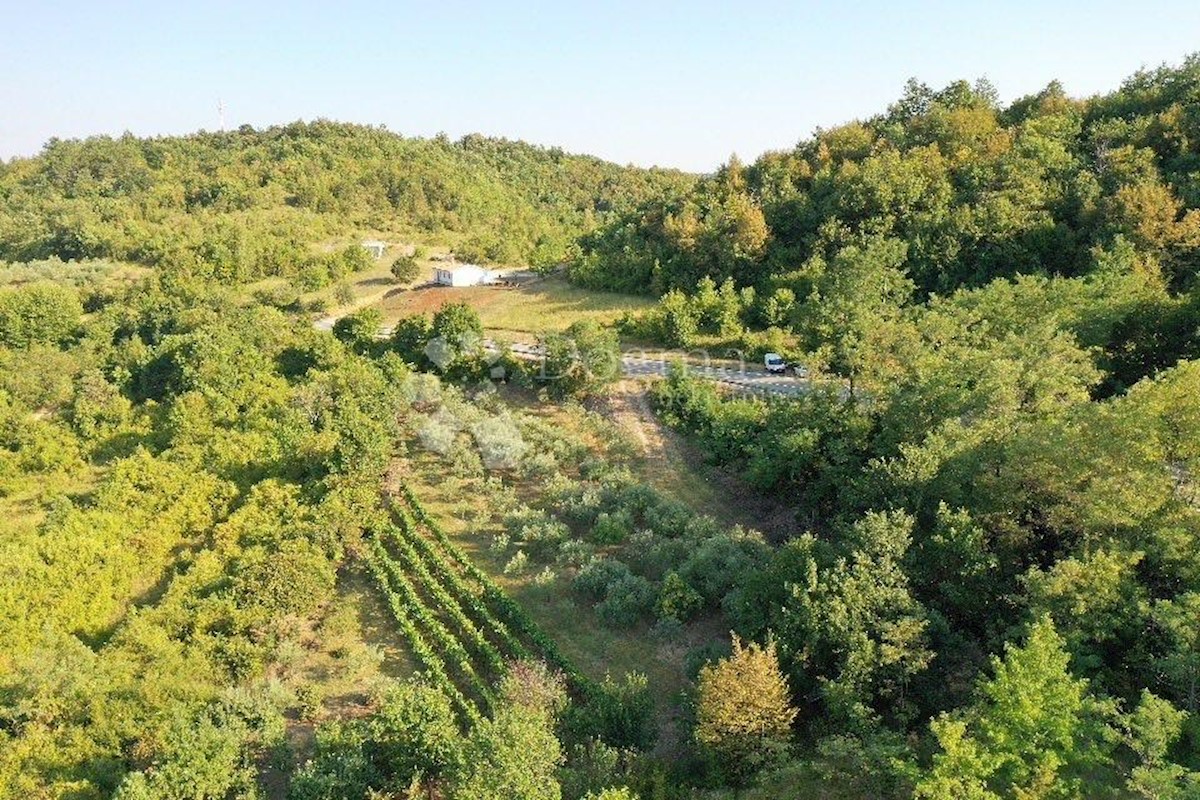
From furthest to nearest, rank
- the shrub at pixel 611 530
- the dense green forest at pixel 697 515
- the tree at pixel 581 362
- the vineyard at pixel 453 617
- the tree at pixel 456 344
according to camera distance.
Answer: the tree at pixel 456 344 → the tree at pixel 581 362 → the shrub at pixel 611 530 → the vineyard at pixel 453 617 → the dense green forest at pixel 697 515

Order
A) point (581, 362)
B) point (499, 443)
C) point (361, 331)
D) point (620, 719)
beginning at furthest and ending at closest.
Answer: point (361, 331), point (581, 362), point (499, 443), point (620, 719)

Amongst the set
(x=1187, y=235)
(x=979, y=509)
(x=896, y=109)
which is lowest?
(x=979, y=509)

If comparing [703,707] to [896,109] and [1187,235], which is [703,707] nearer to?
[1187,235]

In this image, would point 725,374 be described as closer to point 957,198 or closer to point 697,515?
point 697,515

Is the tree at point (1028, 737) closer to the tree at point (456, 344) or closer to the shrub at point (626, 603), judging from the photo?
the shrub at point (626, 603)

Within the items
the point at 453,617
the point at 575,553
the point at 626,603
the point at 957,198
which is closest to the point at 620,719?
the point at 626,603

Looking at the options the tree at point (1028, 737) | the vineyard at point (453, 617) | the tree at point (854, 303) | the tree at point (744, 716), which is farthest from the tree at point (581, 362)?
the tree at point (1028, 737)

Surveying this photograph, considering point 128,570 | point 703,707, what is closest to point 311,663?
point 128,570
